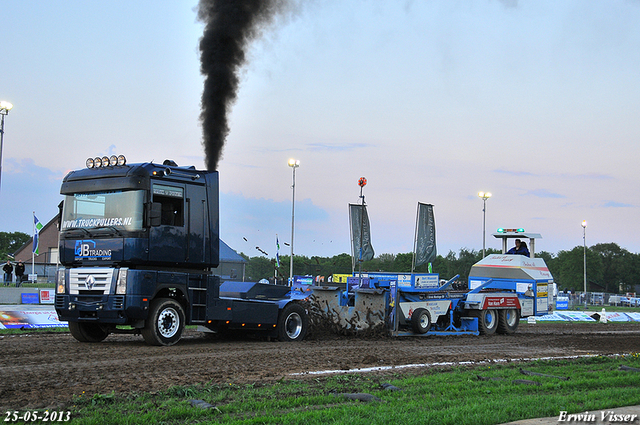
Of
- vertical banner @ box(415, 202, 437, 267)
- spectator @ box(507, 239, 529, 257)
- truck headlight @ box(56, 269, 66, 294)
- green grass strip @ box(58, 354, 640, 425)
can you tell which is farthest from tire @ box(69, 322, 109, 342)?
spectator @ box(507, 239, 529, 257)

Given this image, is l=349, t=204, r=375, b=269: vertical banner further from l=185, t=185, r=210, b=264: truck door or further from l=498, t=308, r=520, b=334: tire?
l=185, t=185, r=210, b=264: truck door

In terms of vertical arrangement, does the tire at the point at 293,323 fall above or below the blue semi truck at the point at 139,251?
below

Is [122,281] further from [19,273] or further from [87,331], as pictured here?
[19,273]

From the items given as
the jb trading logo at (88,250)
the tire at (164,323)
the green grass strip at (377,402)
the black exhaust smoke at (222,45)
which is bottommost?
the green grass strip at (377,402)

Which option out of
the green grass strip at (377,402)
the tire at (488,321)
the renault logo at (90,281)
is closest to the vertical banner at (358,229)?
the tire at (488,321)

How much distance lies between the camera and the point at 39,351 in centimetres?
1104

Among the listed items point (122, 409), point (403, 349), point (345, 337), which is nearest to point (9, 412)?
point (122, 409)

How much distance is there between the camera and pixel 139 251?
1182 cm

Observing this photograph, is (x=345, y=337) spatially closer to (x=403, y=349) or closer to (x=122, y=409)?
(x=403, y=349)

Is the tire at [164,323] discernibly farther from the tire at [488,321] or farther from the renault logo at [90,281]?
the tire at [488,321]

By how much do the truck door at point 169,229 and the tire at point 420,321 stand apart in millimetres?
7208

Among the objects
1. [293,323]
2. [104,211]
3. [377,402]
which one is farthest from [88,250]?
[377,402]

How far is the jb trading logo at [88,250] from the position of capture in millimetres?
12034

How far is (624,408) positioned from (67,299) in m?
9.84
